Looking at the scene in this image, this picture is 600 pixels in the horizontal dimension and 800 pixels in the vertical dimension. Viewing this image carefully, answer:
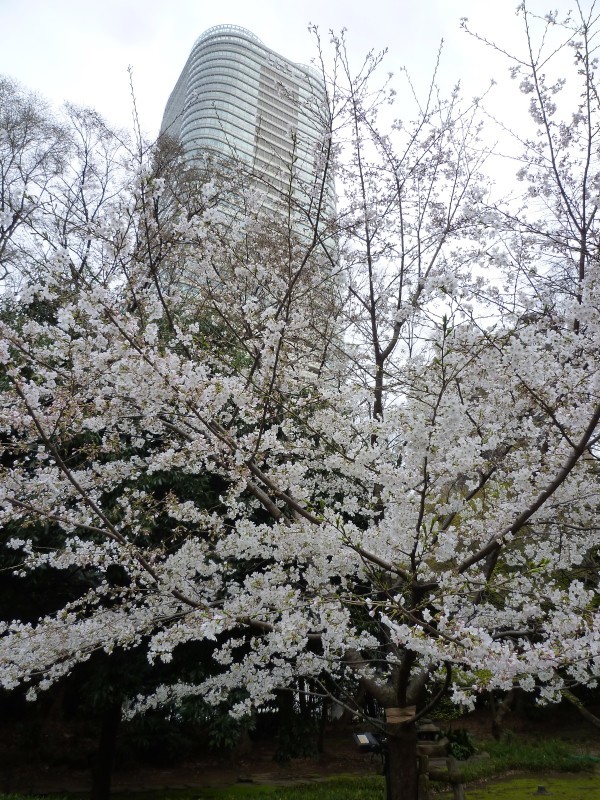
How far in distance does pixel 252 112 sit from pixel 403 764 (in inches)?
654

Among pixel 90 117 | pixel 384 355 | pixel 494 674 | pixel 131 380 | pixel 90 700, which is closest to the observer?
pixel 494 674

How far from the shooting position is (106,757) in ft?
22.9

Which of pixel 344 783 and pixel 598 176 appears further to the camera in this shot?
pixel 344 783

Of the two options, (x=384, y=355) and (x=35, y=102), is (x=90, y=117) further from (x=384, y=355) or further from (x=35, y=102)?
(x=384, y=355)

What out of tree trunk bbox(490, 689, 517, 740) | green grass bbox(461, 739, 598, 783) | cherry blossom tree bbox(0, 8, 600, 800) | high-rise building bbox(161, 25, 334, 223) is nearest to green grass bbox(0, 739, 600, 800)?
green grass bbox(461, 739, 598, 783)

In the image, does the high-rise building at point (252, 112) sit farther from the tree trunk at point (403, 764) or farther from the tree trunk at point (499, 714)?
the tree trunk at point (499, 714)

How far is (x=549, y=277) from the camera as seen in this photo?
16.9 feet

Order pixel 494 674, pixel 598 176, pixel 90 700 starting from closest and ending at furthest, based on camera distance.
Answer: pixel 494 674 < pixel 598 176 < pixel 90 700

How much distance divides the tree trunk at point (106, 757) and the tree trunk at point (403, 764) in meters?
4.27

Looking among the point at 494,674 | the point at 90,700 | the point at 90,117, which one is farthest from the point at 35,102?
the point at 494,674

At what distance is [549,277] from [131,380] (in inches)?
165

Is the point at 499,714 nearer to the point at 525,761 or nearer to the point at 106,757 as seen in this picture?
the point at 525,761

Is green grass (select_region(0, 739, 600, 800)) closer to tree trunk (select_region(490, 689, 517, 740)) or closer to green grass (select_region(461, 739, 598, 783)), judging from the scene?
green grass (select_region(461, 739, 598, 783))

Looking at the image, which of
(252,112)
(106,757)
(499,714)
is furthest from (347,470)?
(252,112)
